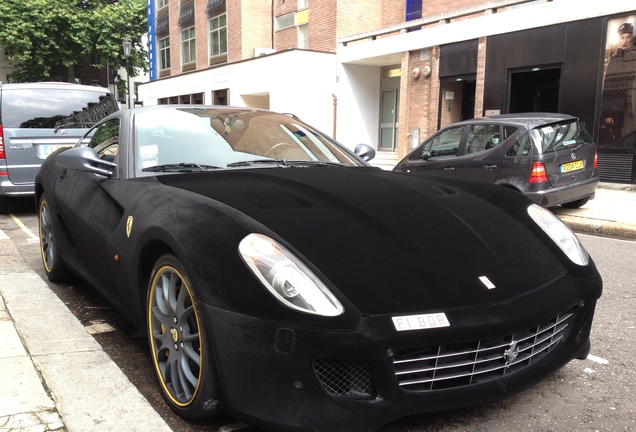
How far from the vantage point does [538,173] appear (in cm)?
771

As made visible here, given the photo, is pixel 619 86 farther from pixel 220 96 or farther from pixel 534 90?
pixel 220 96

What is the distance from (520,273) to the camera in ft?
7.57

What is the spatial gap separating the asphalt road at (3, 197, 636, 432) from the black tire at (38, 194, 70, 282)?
13cm

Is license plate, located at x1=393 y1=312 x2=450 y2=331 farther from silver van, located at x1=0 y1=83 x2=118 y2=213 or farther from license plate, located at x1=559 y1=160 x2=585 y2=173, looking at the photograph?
silver van, located at x1=0 y1=83 x2=118 y2=213

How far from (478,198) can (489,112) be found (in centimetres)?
1306

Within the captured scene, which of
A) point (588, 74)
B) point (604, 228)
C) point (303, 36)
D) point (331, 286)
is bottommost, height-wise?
point (604, 228)

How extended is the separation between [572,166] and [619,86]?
5416 millimetres

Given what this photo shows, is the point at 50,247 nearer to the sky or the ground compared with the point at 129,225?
nearer to the ground

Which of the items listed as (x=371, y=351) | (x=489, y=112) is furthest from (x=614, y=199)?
(x=371, y=351)

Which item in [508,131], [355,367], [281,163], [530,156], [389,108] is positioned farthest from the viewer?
[389,108]

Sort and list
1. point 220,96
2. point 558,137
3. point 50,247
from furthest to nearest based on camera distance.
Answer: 1. point 220,96
2. point 558,137
3. point 50,247

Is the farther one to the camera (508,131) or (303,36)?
(303,36)

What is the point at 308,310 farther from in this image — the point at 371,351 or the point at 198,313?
the point at 198,313

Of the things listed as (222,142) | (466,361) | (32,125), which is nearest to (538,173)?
(222,142)
